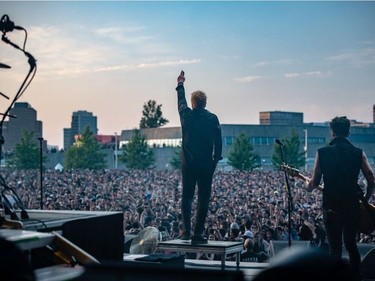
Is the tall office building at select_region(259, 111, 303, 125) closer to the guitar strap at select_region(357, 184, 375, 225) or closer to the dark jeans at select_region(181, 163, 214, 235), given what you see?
the dark jeans at select_region(181, 163, 214, 235)

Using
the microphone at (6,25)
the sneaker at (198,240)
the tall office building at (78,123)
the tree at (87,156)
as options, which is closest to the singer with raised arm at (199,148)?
the sneaker at (198,240)

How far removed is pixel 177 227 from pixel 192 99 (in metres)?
6.00

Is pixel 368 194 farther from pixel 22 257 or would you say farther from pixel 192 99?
pixel 22 257

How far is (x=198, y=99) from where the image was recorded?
25.4 feet

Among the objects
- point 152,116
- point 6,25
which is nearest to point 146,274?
point 6,25

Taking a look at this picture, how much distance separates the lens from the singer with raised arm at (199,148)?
25.1ft

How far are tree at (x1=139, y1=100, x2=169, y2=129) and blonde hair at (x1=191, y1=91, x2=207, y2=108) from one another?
294ft

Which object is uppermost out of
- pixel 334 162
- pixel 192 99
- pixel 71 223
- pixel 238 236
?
pixel 192 99

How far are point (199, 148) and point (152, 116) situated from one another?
9086cm

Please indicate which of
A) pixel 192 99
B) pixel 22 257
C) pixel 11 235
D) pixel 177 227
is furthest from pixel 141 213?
pixel 22 257

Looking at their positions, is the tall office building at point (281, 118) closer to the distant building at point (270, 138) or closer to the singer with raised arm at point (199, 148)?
the distant building at point (270, 138)

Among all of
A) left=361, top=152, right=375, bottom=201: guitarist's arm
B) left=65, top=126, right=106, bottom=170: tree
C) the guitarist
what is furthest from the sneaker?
left=65, top=126, right=106, bottom=170: tree

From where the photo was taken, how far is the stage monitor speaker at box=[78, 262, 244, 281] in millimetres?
1671

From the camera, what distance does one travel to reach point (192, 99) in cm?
776
